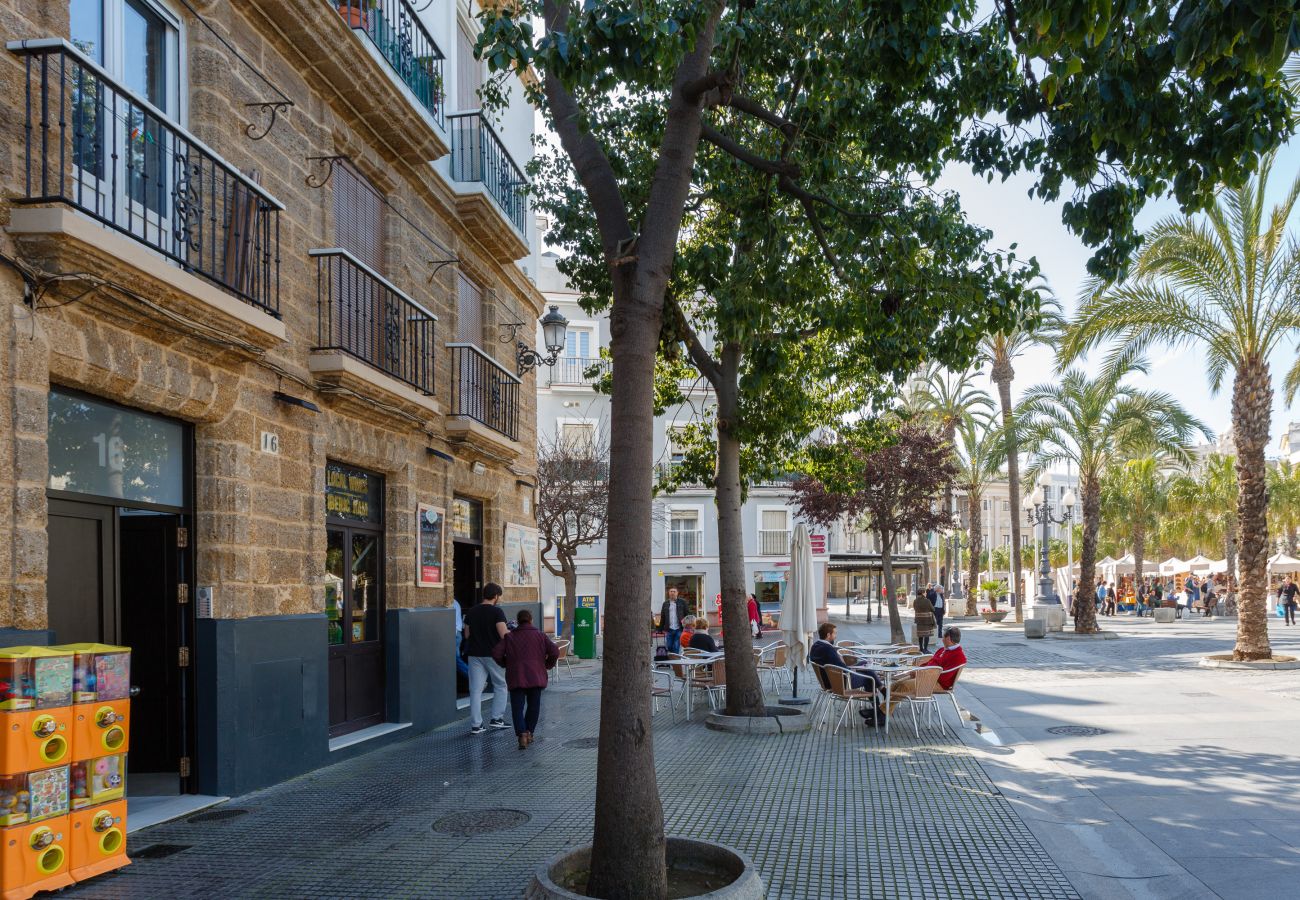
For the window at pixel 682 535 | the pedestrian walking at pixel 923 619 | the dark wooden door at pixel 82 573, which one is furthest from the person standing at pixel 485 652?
the window at pixel 682 535

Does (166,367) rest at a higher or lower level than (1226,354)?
lower

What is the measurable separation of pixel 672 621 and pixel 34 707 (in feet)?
55.2

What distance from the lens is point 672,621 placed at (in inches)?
864

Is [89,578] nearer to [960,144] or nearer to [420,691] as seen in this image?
[420,691]

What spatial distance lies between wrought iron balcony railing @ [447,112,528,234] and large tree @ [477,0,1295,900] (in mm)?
7427

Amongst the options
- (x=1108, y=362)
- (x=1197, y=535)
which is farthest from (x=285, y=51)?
(x=1197, y=535)

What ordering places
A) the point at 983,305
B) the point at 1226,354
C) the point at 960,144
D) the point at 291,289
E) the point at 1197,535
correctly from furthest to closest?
the point at 1197,535, the point at 1226,354, the point at 291,289, the point at 983,305, the point at 960,144

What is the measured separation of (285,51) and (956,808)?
872 centimetres

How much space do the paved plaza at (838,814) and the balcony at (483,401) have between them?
3757mm

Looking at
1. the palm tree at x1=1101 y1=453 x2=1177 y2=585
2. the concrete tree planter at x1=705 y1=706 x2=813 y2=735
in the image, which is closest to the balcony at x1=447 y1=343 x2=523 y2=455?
the concrete tree planter at x1=705 y1=706 x2=813 y2=735

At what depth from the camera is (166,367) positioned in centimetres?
769

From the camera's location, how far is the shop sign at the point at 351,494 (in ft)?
35.8

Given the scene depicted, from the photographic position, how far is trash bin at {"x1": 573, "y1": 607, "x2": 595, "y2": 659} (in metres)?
24.1

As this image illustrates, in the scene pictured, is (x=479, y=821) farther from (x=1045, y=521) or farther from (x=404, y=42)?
(x=1045, y=521)
